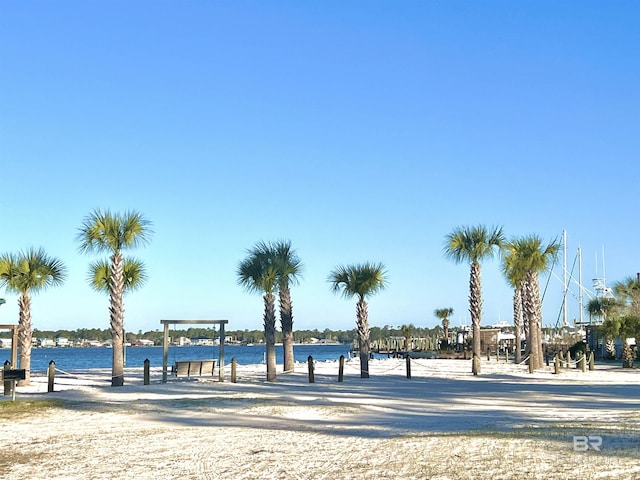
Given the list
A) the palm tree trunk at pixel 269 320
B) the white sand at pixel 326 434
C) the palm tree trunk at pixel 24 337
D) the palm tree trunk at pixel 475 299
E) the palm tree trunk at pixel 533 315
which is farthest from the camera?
the palm tree trunk at pixel 533 315

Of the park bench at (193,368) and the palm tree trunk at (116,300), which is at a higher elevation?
the palm tree trunk at (116,300)

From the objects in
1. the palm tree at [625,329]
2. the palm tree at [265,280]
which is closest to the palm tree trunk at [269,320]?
the palm tree at [265,280]

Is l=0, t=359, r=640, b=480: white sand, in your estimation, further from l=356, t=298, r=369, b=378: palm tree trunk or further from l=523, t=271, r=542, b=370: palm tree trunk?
l=523, t=271, r=542, b=370: palm tree trunk

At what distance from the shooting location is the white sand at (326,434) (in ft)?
33.3

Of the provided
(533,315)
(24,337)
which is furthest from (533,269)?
(24,337)

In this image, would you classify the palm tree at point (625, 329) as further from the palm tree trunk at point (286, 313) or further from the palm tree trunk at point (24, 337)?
the palm tree trunk at point (24, 337)

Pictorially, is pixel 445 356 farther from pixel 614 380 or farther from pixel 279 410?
pixel 279 410

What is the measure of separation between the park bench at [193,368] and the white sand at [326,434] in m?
5.51

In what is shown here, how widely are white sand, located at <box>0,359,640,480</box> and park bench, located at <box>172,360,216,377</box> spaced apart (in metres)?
5.51

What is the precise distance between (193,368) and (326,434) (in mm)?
18097

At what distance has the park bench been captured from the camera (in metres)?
30.6

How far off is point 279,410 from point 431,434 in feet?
18.3

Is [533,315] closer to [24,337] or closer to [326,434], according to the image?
[24,337]

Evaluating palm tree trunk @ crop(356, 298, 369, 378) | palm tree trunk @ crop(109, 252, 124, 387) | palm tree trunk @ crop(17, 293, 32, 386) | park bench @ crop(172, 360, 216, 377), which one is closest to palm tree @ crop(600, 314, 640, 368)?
palm tree trunk @ crop(356, 298, 369, 378)
